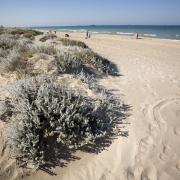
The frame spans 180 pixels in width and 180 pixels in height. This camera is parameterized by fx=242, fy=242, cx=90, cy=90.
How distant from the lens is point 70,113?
4.34 m

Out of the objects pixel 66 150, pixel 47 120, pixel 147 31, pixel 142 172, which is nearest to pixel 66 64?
pixel 47 120

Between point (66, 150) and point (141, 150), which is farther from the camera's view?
point (141, 150)

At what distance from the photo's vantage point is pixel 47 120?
419 centimetres

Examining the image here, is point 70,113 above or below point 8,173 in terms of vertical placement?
above

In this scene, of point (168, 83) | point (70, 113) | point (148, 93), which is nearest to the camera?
point (70, 113)

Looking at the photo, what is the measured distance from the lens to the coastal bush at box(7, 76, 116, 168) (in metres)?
3.82

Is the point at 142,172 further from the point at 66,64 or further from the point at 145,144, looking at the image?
the point at 66,64

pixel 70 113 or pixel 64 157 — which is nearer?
pixel 64 157

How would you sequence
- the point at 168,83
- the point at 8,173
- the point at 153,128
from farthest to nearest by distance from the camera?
the point at 168,83, the point at 153,128, the point at 8,173

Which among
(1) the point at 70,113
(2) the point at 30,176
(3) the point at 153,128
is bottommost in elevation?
(2) the point at 30,176

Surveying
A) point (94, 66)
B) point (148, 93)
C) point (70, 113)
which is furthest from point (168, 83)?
point (70, 113)

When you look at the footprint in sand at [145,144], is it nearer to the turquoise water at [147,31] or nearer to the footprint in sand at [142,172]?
the footprint in sand at [142,172]

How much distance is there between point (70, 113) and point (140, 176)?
1572mm

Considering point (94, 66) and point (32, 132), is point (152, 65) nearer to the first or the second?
point (94, 66)
